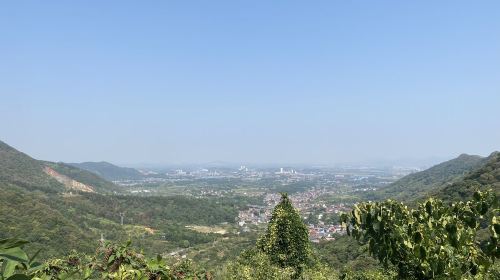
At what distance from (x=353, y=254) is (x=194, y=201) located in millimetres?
140547

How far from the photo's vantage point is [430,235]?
3.82 metres

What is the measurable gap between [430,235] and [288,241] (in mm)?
24576

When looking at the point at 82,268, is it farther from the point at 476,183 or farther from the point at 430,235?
the point at 476,183

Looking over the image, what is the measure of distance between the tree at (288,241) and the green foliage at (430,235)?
24063mm

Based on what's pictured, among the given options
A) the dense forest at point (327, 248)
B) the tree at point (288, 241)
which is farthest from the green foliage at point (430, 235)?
the tree at point (288, 241)

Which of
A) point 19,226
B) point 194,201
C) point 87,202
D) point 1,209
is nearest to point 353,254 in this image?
point 19,226

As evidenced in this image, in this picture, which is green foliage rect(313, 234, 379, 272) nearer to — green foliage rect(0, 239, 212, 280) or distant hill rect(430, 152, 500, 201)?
distant hill rect(430, 152, 500, 201)

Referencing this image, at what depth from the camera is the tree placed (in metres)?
27.4

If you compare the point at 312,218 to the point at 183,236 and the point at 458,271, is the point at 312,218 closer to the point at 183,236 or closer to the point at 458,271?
the point at 183,236

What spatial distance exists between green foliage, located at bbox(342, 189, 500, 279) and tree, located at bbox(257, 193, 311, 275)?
24.1m

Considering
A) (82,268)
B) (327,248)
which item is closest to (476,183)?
(327,248)

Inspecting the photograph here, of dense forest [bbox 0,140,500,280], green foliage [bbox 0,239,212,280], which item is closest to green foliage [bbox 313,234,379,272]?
dense forest [bbox 0,140,500,280]

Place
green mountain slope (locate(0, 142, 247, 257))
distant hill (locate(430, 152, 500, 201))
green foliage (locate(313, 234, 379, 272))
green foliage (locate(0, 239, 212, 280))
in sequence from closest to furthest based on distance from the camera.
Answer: green foliage (locate(0, 239, 212, 280)), green foliage (locate(313, 234, 379, 272)), distant hill (locate(430, 152, 500, 201)), green mountain slope (locate(0, 142, 247, 257))

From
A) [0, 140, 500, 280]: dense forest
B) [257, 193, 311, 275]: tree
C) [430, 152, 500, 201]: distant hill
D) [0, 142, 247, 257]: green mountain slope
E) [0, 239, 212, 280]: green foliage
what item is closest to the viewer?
[0, 239, 212, 280]: green foliage
